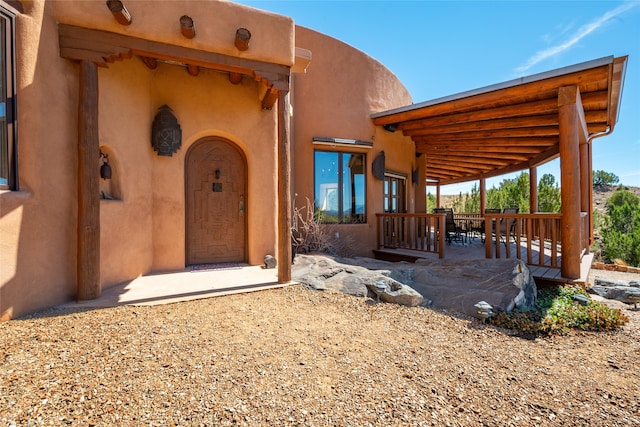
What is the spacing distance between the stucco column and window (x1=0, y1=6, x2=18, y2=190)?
23.6 feet

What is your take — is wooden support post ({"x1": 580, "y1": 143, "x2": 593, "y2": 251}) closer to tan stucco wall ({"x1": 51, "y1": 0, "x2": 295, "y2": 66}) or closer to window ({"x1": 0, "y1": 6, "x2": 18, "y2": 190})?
tan stucco wall ({"x1": 51, "y1": 0, "x2": 295, "y2": 66})

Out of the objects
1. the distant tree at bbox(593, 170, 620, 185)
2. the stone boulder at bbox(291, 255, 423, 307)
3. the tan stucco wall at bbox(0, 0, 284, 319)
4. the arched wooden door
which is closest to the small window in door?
the stone boulder at bbox(291, 255, 423, 307)

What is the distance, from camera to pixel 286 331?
295 cm

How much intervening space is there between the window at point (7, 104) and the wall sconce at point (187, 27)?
1.58 meters

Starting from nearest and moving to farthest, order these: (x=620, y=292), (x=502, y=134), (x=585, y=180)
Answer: (x=620, y=292) → (x=502, y=134) → (x=585, y=180)

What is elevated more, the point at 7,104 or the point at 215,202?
the point at 7,104

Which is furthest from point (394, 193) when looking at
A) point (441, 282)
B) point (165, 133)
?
point (165, 133)

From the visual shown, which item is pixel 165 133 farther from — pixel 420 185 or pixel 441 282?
pixel 420 185

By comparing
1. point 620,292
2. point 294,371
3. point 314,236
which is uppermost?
point 314,236

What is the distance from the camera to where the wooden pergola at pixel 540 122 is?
Result: 15.3 ft

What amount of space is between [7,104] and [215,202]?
288 cm

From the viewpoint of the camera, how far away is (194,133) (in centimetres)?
506

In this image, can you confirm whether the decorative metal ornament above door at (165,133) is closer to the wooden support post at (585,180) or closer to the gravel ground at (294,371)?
the gravel ground at (294,371)

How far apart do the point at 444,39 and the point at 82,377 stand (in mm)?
10882
